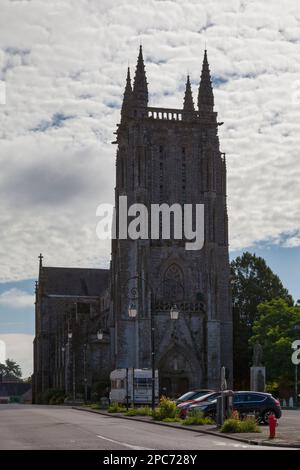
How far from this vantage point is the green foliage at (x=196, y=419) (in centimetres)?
3186

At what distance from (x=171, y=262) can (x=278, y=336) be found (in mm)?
13133

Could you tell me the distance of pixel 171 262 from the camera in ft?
268

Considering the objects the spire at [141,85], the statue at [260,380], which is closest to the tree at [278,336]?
the statue at [260,380]

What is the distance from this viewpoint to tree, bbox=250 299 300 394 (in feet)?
229

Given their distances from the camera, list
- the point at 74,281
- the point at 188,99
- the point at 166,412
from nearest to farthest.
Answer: the point at 166,412, the point at 188,99, the point at 74,281

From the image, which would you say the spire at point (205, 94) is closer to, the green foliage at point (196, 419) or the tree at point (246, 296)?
the tree at point (246, 296)

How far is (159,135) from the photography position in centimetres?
8344

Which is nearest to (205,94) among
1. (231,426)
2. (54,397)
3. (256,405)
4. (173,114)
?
(173,114)

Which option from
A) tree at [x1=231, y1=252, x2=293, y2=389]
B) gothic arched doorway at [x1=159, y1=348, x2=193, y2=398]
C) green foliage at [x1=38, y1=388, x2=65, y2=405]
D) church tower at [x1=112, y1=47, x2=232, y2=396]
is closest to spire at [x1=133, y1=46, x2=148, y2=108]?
church tower at [x1=112, y1=47, x2=232, y2=396]

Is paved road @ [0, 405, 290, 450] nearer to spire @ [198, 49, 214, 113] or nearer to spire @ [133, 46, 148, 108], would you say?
spire @ [133, 46, 148, 108]

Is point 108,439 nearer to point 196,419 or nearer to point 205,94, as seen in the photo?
point 196,419

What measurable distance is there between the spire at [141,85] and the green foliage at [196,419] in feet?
176

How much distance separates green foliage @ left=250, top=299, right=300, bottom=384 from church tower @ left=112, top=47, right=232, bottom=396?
4.33 metres

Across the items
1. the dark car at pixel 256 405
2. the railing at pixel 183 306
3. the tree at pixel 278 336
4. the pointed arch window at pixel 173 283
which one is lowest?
the dark car at pixel 256 405
